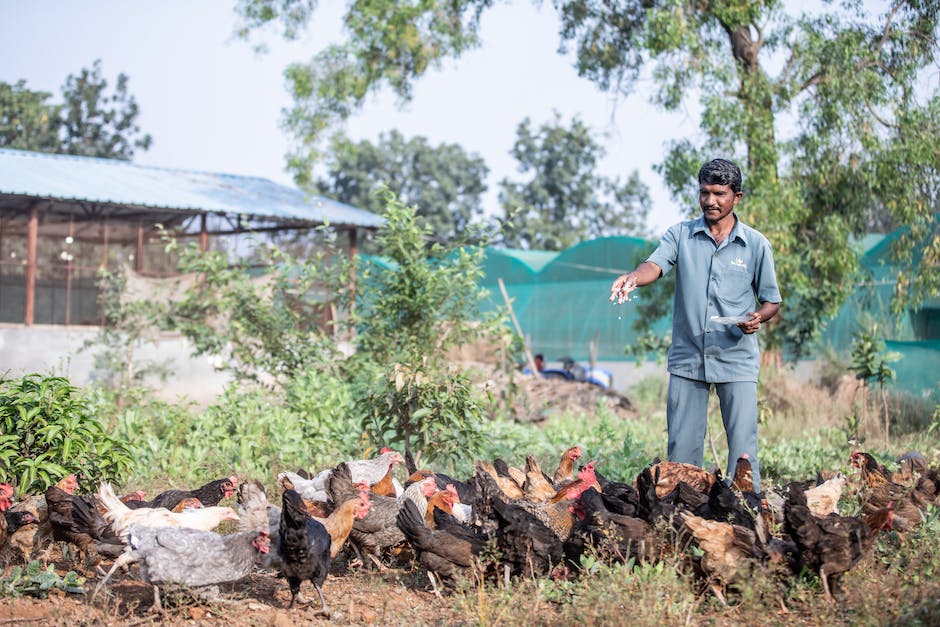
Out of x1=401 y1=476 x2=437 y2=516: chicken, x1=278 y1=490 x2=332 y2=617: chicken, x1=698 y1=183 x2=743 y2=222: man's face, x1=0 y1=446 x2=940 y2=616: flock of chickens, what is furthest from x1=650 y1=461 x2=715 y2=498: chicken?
x1=278 y1=490 x2=332 y2=617: chicken

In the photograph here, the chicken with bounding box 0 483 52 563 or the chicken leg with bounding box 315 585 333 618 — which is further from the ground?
the chicken with bounding box 0 483 52 563

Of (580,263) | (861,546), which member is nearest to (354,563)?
(861,546)

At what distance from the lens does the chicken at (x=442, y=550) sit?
4.95 meters

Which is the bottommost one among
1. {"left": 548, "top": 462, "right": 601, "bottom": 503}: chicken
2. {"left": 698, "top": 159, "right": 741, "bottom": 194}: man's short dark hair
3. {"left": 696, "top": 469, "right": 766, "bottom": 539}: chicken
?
{"left": 548, "top": 462, "right": 601, "bottom": 503}: chicken

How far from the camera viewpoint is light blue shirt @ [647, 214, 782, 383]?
556cm

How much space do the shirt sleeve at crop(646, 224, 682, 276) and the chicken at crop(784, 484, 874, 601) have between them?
1.71 m

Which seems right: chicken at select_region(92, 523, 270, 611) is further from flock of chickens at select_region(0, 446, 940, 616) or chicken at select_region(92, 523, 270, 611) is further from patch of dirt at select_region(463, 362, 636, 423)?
patch of dirt at select_region(463, 362, 636, 423)

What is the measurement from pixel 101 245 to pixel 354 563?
14.1 meters

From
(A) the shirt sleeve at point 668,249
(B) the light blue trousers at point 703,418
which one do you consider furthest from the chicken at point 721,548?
Result: (A) the shirt sleeve at point 668,249

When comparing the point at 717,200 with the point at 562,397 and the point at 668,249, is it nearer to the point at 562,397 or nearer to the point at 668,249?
the point at 668,249

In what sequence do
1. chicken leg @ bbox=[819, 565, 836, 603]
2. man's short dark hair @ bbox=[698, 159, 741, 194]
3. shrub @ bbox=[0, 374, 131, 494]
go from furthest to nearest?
shrub @ bbox=[0, 374, 131, 494] → man's short dark hair @ bbox=[698, 159, 741, 194] → chicken leg @ bbox=[819, 565, 836, 603]

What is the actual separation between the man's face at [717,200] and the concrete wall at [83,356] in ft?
35.3

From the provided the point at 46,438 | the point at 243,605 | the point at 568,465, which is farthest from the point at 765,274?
the point at 46,438

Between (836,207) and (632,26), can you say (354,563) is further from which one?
(632,26)
